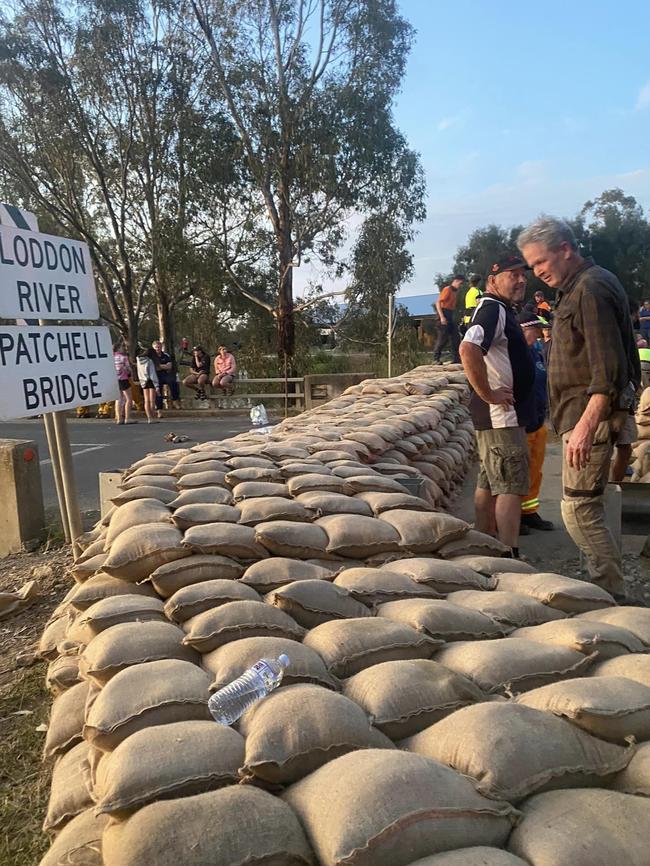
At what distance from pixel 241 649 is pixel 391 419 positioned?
3575 millimetres

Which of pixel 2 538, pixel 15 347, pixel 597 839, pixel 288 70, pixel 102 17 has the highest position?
pixel 102 17

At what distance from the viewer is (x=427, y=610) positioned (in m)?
2.01

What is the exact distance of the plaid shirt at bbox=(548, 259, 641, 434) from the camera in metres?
2.89

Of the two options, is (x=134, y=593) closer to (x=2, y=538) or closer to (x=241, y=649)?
(x=241, y=649)

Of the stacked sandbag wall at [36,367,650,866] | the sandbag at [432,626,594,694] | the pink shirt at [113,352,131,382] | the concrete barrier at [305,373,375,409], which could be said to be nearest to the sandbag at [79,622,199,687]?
the stacked sandbag wall at [36,367,650,866]

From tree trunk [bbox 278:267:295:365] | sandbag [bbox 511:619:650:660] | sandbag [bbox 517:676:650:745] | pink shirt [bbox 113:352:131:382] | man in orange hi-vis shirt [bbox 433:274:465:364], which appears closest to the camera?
sandbag [bbox 517:676:650:745]

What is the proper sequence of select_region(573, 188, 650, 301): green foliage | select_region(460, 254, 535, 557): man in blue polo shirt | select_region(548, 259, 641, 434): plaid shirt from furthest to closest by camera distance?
select_region(573, 188, 650, 301): green foliage
select_region(460, 254, 535, 557): man in blue polo shirt
select_region(548, 259, 641, 434): plaid shirt

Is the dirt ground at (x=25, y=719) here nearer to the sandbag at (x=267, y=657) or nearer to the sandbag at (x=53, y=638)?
the sandbag at (x=53, y=638)

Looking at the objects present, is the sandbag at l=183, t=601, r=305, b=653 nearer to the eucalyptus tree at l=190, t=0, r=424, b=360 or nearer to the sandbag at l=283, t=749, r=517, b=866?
the sandbag at l=283, t=749, r=517, b=866

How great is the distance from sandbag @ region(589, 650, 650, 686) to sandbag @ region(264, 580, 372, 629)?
696 millimetres

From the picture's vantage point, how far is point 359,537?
2.68 metres

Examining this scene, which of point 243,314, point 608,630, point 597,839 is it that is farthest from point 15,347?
point 243,314

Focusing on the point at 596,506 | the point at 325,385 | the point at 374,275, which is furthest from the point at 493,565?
the point at 374,275

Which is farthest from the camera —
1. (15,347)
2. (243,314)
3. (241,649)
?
(243,314)
